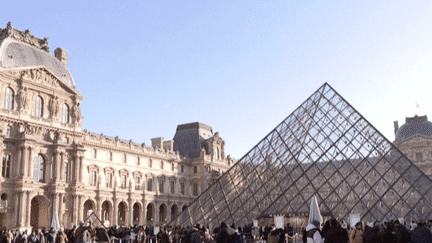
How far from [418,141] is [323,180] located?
4569 cm

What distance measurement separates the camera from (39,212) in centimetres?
3712

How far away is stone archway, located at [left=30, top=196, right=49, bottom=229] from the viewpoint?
120 feet

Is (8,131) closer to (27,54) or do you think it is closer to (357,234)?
(27,54)

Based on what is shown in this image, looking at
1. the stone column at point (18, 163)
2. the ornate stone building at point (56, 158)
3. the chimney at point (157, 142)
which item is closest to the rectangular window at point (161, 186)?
the ornate stone building at point (56, 158)

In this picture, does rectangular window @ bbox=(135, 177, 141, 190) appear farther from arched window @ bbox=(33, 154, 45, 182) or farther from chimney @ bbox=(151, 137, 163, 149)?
arched window @ bbox=(33, 154, 45, 182)

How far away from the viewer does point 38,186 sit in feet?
117

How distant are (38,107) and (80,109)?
419 cm

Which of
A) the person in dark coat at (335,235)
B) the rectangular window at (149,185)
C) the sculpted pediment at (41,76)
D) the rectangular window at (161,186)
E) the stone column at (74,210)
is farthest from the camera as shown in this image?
the rectangular window at (161,186)

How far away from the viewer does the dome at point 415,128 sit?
6275 centimetres

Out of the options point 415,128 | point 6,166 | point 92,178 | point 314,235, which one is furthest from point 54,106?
point 415,128

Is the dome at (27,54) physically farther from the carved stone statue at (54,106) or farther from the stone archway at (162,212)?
the stone archway at (162,212)

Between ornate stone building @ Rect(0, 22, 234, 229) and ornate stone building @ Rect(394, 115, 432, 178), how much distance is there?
109ft

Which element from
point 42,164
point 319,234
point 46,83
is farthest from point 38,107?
point 319,234

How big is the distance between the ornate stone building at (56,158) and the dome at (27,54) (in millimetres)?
80
